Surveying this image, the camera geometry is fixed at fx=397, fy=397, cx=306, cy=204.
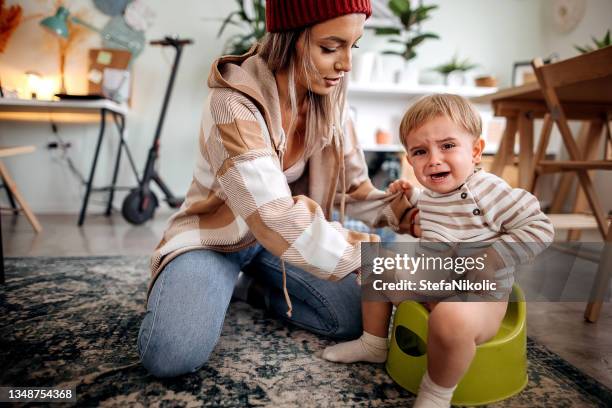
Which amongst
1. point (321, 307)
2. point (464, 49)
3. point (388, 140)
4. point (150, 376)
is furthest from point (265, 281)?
point (464, 49)

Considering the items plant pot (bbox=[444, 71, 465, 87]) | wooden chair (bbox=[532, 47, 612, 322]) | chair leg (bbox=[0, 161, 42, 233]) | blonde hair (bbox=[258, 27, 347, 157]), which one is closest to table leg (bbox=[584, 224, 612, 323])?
wooden chair (bbox=[532, 47, 612, 322])

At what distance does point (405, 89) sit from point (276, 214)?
2.49 m

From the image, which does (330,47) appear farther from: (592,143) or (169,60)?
(169,60)

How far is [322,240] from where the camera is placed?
73 cm

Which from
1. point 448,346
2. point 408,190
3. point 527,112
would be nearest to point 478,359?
point 448,346

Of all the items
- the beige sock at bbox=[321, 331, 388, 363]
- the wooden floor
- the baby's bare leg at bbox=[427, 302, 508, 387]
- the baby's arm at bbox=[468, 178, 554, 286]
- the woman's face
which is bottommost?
the wooden floor

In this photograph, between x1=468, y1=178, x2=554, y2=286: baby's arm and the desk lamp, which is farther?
the desk lamp

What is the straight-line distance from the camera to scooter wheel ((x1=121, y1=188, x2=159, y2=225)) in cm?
247

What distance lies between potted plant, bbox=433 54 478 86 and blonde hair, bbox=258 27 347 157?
7.49 ft

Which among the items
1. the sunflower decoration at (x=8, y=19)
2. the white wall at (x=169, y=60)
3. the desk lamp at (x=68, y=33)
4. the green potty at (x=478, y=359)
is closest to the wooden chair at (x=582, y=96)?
the green potty at (x=478, y=359)

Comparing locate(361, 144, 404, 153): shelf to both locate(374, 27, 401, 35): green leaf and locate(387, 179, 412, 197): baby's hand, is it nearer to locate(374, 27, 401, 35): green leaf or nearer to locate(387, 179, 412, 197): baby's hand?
locate(374, 27, 401, 35): green leaf

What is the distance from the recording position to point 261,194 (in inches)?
29.0

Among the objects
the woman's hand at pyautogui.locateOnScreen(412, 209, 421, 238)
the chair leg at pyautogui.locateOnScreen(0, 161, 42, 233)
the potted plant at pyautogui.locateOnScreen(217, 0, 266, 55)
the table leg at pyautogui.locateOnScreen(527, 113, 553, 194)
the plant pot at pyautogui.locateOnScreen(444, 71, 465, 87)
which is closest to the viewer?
the woman's hand at pyautogui.locateOnScreen(412, 209, 421, 238)

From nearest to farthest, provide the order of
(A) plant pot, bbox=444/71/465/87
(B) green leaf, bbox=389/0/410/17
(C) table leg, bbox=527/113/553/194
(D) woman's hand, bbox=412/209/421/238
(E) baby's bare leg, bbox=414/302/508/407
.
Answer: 1. (E) baby's bare leg, bbox=414/302/508/407
2. (D) woman's hand, bbox=412/209/421/238
3. (C) table leg, bbox=527/113/553/194
4. (B) green leaf, bbox=389/0/410/17
5. (A) plant pot, bbox=444/71/465/87
